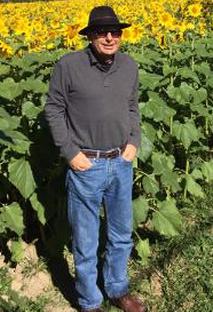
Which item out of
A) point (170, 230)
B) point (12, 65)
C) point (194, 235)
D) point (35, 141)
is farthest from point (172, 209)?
point (12, 65)

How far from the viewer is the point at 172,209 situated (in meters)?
4.59

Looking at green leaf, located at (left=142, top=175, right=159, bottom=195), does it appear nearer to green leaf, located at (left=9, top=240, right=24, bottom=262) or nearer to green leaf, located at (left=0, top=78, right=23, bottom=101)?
green leaf, located at (left=9, top=240, right=24, bottom=262)

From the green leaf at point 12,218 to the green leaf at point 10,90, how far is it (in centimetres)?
77

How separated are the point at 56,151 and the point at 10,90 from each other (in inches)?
20.0

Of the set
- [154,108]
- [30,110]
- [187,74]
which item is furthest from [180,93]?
[30,110]

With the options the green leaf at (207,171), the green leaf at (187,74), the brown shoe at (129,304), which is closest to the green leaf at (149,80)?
the green leaf at (187,74)

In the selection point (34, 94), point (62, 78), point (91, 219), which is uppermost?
point (62, 78)

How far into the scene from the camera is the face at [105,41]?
3238 millimetres

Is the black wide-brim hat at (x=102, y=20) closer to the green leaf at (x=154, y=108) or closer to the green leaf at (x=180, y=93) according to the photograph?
the green leaf at (x=154, y=108)

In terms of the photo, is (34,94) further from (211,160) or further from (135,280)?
(211,160)

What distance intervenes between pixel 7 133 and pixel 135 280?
1695 millimetres

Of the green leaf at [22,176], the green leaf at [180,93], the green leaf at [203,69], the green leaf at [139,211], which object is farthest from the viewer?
the green leaf at [203,69]

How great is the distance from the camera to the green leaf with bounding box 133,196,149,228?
4.43 m

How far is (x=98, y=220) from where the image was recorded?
12.0ft
